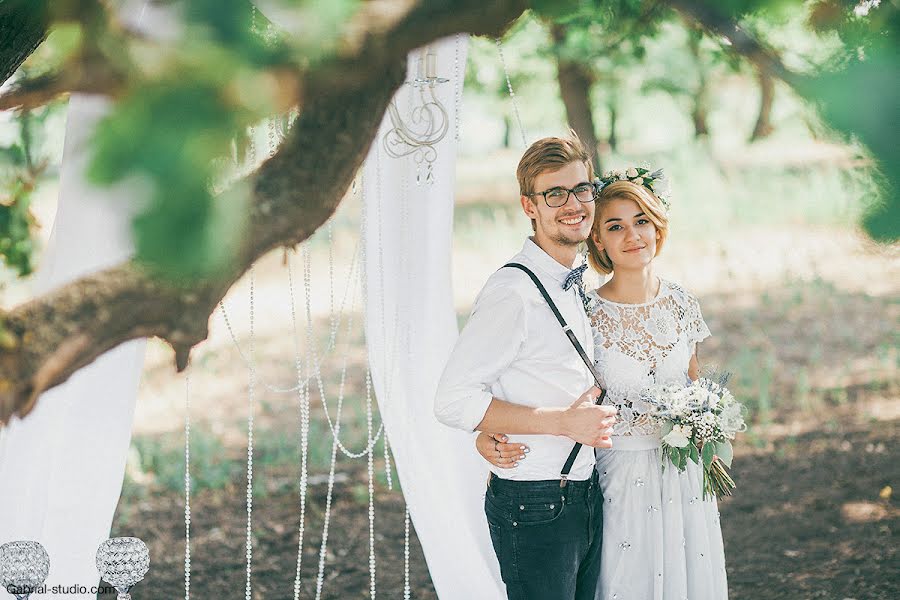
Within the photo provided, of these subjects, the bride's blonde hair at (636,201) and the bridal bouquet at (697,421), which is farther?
the bride's blonde hair at (636,201)

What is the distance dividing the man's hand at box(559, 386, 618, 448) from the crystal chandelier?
1.32 metres

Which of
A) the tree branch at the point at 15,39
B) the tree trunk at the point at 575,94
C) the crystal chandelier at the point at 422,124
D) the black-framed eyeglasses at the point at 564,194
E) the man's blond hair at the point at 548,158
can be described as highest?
the tree trunk at the point at 575,94

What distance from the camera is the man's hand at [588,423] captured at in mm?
2307

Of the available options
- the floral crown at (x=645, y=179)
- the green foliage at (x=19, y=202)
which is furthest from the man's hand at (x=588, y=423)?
the green foliage at (x=19, y=202)

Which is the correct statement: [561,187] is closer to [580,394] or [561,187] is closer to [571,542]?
[580,394]

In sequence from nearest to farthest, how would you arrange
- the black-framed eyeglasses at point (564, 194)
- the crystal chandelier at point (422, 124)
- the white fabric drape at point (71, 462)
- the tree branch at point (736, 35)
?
the tree branch at point (736, 35)
the black-framed eyeglasses at point (564, 194)
the white fabric drape at point (71, 462)
the crystal chandelier at point (422, 124)

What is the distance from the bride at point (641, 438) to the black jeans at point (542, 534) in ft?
0.55

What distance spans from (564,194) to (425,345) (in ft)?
4.05

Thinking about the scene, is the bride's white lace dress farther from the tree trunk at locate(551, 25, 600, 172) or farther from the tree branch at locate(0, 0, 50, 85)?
the tree trunk at locate(551, 25, 600, 172)

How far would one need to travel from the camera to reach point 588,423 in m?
2.30

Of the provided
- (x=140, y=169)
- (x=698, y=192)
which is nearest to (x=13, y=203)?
(x=140, y=169)

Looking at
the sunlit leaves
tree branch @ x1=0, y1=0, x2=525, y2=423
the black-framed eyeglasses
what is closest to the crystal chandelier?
the black-framed eyeglasses

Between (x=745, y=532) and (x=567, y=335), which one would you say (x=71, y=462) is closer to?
(x=567, y=335)

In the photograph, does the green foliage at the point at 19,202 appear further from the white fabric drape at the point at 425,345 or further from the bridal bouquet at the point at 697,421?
the bridal bouquet at the point at 697,421
